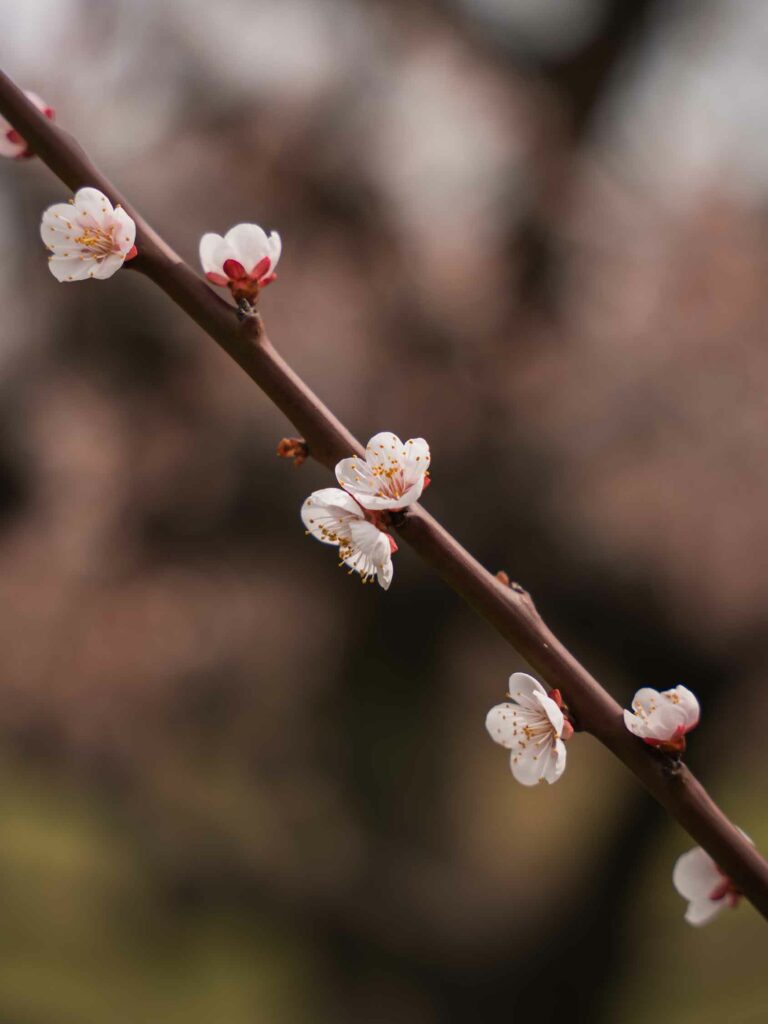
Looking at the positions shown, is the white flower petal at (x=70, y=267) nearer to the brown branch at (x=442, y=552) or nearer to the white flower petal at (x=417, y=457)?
the brown branch at (x=442, y=552)

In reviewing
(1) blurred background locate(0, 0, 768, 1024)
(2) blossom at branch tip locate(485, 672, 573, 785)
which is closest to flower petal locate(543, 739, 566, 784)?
(2) blossom at branch tip locate(485, 672, 573, 785)

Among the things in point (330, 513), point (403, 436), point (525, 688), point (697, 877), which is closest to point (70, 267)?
point (330, 513)

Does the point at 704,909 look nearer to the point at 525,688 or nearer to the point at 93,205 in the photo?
the point at 525,688

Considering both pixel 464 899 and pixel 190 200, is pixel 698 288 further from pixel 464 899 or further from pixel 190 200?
pixel 464 899

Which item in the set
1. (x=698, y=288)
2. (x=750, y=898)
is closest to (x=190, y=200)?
(x=698, y=288)

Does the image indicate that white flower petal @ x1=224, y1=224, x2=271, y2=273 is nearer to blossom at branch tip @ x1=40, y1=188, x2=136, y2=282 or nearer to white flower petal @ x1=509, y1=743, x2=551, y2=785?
blossom at branch tip @ x1=40, y1=188, x2=136, y2=282

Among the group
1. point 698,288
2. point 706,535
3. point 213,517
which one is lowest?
point 213,517

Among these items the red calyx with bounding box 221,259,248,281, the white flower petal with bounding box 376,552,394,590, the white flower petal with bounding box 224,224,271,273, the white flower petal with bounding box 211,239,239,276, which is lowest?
the white flower petal with bounding box 376,552,394,590
